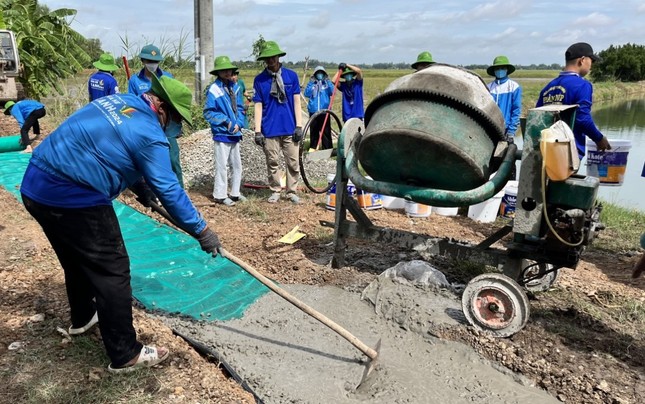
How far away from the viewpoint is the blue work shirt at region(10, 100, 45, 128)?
5.83 metres

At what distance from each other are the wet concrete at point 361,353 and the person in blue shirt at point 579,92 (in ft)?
6.89

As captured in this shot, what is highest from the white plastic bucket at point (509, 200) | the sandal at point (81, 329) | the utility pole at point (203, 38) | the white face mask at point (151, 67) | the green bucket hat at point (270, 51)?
the utility pole at point (203, 38)

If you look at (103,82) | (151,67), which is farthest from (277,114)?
(103,82)

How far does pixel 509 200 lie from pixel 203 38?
6.85 metres

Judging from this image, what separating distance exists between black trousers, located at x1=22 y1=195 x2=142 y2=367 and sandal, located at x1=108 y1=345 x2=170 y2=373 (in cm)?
3

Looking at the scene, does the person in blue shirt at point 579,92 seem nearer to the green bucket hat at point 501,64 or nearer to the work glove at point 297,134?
the green bucket hat at point 501,64

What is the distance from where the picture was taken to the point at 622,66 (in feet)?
127

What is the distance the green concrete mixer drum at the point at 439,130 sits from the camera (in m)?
3.19

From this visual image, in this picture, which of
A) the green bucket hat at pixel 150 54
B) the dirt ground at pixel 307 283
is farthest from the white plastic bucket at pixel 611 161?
the green bucket hat at pixel 150 54

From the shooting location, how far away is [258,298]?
3799 millimetres

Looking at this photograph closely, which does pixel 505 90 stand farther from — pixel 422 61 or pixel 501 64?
pixel 422 61

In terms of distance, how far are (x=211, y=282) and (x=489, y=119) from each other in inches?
95.6

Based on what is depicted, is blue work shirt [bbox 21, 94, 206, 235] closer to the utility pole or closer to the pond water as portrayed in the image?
the pond water

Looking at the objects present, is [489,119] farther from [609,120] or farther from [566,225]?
[609,120]
